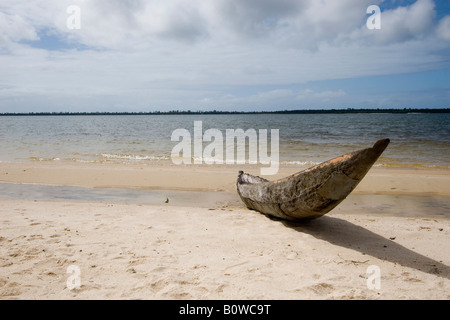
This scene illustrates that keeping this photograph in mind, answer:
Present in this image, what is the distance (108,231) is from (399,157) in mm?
15880

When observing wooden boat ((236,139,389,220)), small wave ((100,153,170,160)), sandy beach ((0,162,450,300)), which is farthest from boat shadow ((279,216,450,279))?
small wave ((100,153,170,160))

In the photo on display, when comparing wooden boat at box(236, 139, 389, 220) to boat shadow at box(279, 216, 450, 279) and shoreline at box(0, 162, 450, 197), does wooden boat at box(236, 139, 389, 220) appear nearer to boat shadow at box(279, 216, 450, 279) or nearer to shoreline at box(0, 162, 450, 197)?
boat shadow at box(279, 216, 450, 279)

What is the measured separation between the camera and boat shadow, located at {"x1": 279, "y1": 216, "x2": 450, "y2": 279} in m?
4.40

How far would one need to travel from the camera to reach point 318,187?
16.3 ft

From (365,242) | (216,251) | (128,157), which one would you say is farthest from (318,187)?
(128,157)

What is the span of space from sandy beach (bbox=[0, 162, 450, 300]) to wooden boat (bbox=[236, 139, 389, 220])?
39 cm

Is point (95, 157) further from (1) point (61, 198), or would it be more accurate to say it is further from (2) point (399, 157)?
(2) point (399, 157)

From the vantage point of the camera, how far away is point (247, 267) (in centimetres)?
427

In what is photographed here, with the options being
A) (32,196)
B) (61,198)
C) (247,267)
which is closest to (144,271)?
(247,267)

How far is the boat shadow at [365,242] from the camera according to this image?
4398mm

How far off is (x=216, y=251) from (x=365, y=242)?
2.42 meters

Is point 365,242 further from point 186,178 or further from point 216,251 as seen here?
point 186,178

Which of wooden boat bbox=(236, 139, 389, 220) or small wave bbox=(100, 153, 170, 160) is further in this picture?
small wave bbox=(100, 153, 170, 160)

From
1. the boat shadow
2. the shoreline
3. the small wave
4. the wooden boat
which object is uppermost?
the wooden boat
